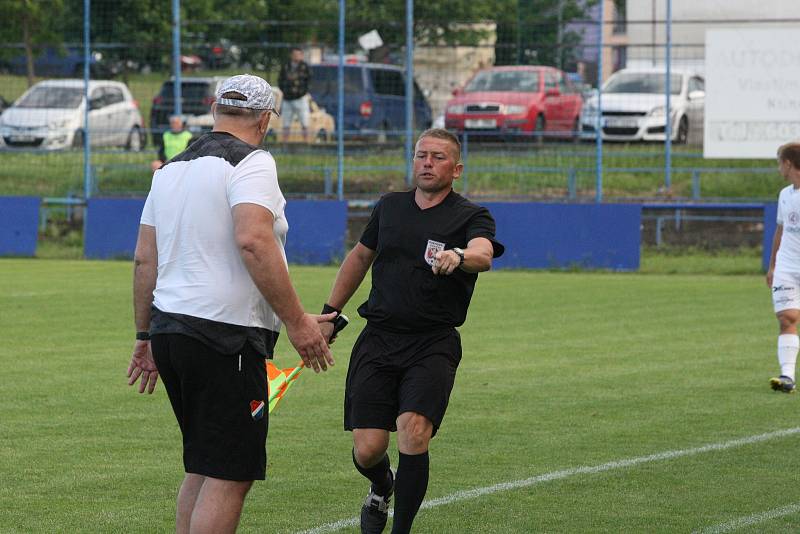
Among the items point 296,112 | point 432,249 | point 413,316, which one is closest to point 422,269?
point 432,249

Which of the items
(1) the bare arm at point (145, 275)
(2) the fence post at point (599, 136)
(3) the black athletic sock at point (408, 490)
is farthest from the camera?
(2) the fence post at point (599, 136)

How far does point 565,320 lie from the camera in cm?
1546

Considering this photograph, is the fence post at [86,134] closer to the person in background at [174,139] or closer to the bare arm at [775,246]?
the person in background at [174,139]

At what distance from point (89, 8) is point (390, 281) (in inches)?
764

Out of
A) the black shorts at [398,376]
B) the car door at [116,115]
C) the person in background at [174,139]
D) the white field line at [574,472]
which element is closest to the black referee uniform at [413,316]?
the black shorts at [398,376]

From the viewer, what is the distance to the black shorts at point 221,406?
5.33m

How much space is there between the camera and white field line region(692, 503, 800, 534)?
6770 mm

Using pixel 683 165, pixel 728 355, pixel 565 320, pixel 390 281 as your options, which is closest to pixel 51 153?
pixel 683 165

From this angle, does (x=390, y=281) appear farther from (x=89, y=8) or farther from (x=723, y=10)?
(x=723, y=10)

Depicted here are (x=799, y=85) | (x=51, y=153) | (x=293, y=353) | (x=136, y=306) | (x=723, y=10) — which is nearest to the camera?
(x=136, y=306)

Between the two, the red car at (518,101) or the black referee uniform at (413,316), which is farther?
the red car at (518,101)

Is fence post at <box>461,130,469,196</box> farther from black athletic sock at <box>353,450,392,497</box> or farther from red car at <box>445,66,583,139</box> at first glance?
black athletic sock at <box>353,450,392,497</box>

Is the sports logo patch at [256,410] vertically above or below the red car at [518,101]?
below

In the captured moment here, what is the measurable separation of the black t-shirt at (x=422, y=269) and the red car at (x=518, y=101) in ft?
56.6
